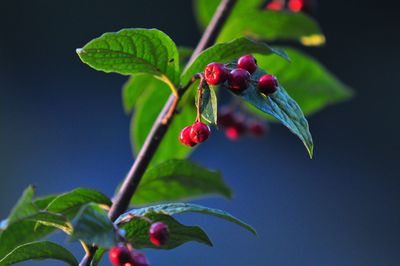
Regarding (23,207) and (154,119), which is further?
(154,119)

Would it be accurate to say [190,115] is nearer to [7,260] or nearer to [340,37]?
[7,260]

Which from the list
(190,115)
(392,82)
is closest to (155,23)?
(392,82)

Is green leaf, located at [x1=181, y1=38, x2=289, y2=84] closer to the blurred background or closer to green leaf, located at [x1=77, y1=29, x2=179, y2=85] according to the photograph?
green leaf, located at [x1=77, y1=29, x2=179, y2=85]

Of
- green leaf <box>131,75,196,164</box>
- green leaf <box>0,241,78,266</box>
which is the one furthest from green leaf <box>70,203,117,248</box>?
green leaf <box>131,75,196,164</box>

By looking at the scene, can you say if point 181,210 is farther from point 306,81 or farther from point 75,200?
point 306,81

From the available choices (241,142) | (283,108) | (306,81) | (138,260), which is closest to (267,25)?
(306,81)

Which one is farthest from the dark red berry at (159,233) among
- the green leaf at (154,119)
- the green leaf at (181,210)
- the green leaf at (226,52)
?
the green leaf at (154,119)
